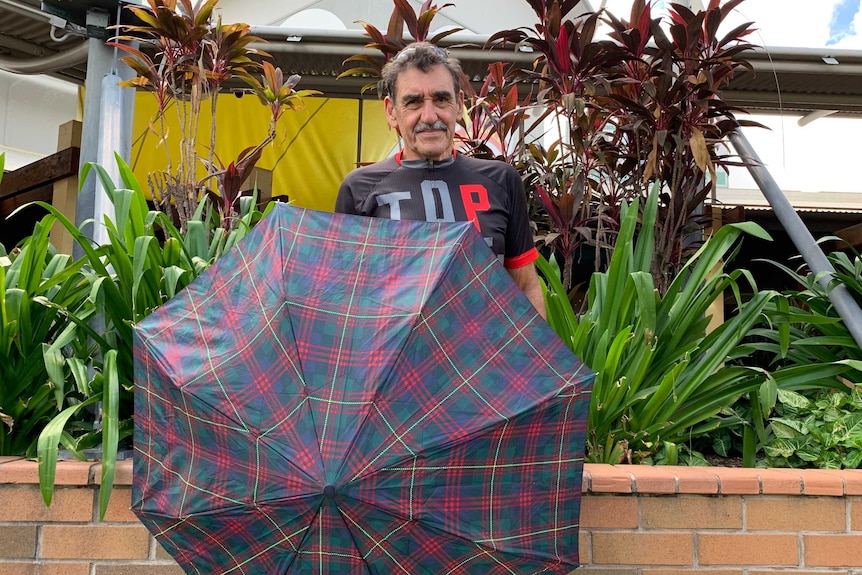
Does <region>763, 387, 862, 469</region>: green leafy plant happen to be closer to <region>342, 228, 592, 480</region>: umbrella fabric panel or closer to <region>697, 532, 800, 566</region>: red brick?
<region>697, 532, 800, 566</region>: red brick

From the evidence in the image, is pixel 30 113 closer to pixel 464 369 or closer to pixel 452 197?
pixel 452 197

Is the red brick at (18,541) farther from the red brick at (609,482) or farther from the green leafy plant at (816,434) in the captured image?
the green leafy plant at (816,434)

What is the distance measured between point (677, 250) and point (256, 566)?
8.65 feet

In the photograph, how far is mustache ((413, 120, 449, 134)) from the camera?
2205 mm

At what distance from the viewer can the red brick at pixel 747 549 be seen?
90.2 inches

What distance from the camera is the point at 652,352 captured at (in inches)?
101

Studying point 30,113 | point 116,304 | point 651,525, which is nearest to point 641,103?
point 651,525

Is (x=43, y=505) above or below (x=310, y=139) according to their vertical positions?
below

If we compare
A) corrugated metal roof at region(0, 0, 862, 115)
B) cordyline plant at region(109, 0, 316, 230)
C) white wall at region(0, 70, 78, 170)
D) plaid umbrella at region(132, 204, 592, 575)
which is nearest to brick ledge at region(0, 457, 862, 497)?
plaid umbrella at region(132, 204, 592, 575)

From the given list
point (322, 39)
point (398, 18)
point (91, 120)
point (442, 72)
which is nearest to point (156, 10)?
point (91, 120)

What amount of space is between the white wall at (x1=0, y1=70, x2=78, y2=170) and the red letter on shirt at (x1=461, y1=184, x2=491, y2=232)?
10.8 m

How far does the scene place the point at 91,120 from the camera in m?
3.71

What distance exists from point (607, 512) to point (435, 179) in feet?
3.39

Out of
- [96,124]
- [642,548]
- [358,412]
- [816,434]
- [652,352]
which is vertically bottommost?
[642,548]
